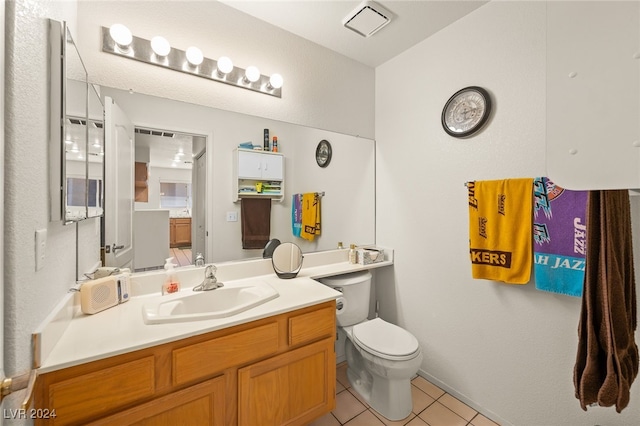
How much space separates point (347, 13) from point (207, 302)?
1924 mm

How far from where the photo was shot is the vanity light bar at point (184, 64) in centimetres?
131

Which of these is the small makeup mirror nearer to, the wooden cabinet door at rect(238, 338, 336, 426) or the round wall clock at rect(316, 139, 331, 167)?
the wooden cabinet door at rect(238, 338, 336, 426)

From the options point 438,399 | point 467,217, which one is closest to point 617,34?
point 467,217

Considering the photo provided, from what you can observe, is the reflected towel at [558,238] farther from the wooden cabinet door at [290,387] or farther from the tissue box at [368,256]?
the wooden cabinet door at [290,387]

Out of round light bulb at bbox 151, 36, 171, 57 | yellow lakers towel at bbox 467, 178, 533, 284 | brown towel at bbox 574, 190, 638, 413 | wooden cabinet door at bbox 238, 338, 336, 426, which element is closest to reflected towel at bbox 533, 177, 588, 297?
yellow lakers towel at bbox 467, 178, 533, 284

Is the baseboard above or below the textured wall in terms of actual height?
below

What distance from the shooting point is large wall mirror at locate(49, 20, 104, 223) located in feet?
2.69

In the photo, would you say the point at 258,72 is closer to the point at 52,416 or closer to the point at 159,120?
the point at 159,120

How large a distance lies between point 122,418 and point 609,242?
1.53 meters

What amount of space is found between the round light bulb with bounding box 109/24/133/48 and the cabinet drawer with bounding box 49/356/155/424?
147 cm

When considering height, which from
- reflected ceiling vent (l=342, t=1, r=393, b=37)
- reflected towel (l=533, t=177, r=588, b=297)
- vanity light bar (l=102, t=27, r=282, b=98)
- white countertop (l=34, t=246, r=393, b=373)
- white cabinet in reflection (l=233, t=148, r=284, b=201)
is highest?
reflected ceiling vent (l=342, t=1, r=393, b=37)

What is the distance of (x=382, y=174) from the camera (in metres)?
2.20

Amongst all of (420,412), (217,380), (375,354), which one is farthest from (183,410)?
(420,412)

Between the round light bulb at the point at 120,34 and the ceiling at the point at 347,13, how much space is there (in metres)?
0.61
